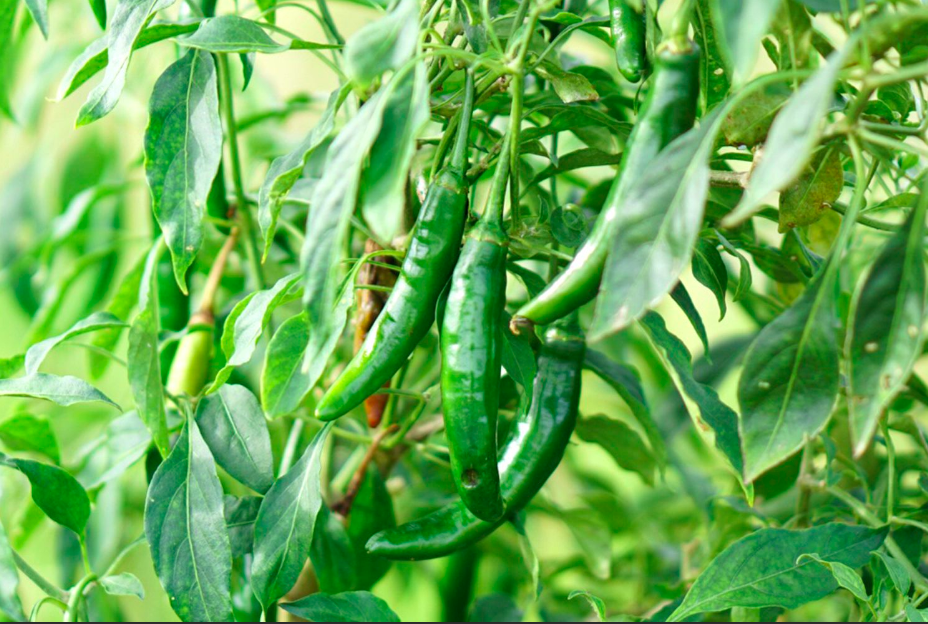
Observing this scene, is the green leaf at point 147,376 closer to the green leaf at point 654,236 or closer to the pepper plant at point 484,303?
the pepper plant at point 484,303

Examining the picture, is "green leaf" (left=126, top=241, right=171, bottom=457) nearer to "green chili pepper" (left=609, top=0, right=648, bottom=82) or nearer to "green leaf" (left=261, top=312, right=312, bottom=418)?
"green leaf" (left=261, top=312, right=312, bottom=418)

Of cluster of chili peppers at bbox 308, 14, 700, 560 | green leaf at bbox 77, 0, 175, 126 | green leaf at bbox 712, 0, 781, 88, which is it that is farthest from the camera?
green leaf at bbox 77, 0, 175, 126

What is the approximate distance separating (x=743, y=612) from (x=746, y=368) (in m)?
0.34

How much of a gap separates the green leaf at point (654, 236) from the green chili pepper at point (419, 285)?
4.6 inches

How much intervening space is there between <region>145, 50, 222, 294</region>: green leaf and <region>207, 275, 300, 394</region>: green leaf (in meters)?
0.05

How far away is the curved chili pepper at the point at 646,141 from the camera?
0.43 metres

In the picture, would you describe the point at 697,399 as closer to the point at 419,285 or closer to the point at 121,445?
the point at 419,285

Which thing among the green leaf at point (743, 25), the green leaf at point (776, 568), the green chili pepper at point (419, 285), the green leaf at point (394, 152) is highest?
the green leaf at point (743, 25)

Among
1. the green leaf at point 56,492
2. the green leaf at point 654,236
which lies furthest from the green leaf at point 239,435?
the green leaf at point 654,236

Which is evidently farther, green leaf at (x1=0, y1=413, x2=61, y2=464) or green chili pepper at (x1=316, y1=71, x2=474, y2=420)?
green leaf at (x1=0, y1=413, x2=61, y2=464)

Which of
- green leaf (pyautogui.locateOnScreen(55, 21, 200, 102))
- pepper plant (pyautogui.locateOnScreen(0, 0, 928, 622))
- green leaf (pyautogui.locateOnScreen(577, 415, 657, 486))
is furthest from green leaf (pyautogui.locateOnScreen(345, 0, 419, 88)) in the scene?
green leaf (pyautogui.locateOnScreen(577, 415, 657, 486))

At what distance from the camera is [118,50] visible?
0.54 meters

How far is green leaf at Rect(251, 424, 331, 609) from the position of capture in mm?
574

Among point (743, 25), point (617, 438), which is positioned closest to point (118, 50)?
point (743, 25)
